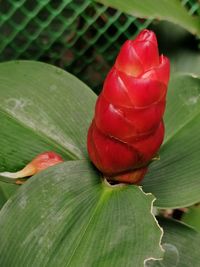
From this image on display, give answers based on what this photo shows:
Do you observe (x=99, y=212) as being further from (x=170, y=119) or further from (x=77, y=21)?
(x=77, y=21)

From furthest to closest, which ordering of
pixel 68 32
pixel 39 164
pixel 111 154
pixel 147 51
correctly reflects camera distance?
1. pixel 68 32
2. pixel 39 164
3. pixel 111 154
4. pixel 147 51

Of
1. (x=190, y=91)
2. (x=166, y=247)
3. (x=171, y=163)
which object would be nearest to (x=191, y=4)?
(x=190, y=91)

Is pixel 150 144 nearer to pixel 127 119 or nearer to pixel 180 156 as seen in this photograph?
pixel 127 119

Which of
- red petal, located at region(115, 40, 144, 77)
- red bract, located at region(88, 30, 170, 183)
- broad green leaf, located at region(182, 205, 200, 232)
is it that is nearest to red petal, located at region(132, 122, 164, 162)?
red bract, located at region(88, 30, 170, 183)

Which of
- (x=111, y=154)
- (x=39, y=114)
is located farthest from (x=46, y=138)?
(x=111, y=154)

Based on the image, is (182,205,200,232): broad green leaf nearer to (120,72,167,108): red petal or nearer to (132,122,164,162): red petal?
(132,122,164,162): red petal

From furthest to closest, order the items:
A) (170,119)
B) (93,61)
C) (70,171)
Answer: (93,61), (170,119), (70,171)

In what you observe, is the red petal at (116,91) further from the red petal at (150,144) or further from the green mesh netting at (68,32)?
the green mesh netting at (68,32)
